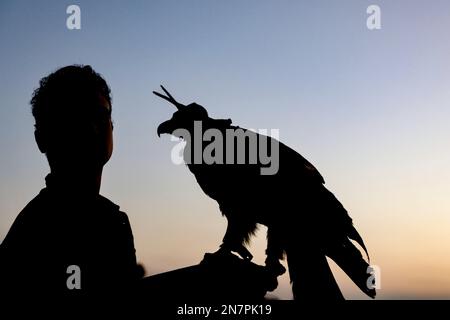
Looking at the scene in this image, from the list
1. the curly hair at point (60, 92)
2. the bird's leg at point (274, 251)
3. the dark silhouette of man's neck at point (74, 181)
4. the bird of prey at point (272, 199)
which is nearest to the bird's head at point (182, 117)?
the bird of prey at point (272, 199)

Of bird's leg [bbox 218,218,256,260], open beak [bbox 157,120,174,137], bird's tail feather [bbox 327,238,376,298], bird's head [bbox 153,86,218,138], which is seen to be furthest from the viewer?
open beak [bbox 157,120,174,137]

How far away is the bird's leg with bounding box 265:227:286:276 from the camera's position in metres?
3.79

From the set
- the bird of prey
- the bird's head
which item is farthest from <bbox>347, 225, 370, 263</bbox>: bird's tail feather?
the bird's head

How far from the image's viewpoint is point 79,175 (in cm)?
241

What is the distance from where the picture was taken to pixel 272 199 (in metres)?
4.23

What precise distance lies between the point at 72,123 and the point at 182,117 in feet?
7.38

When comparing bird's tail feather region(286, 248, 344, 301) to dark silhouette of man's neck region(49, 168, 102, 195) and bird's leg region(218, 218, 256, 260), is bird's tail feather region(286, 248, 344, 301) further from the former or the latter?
dark silhouette of man's neck region(49, 168, 102, 195)

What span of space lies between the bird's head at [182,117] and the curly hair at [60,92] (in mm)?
1845

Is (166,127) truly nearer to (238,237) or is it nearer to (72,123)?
(238,237)

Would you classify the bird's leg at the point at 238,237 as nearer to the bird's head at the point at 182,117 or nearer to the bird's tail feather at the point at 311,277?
the bird's tail feather at the point at 311,277

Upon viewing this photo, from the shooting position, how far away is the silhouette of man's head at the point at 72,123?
94.7 inches

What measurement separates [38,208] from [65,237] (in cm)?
20

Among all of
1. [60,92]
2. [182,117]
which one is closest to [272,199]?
[182,117]
